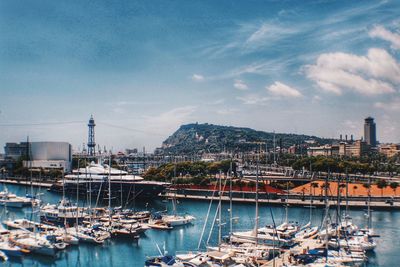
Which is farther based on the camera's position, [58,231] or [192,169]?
[192,169]

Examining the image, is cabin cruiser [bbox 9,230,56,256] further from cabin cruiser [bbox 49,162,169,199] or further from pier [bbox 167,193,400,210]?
cabin cruiser [bbox 49,162,169,199]

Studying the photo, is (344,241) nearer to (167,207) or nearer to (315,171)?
(167,207)

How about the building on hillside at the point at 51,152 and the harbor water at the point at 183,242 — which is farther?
the building on hillside at the point at 51,152

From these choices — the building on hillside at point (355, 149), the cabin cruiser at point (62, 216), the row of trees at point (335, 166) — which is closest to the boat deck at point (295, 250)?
the cabin cruiser at point (62, 216)

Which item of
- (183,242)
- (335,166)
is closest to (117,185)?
(183,242)

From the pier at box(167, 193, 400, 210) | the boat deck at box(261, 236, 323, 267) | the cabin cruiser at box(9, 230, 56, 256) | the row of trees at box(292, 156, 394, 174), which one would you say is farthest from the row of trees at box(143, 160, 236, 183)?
the boat deck at box(261, 236, 323, 267)

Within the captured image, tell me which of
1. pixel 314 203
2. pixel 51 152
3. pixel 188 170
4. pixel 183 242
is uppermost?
pixel 51 152

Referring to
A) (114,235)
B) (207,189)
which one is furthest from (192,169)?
(114,235)

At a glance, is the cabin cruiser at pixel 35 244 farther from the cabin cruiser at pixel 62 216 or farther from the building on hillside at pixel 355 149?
the building on hillside at pixel 355 149

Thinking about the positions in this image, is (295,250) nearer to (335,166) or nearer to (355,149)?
(335,166)

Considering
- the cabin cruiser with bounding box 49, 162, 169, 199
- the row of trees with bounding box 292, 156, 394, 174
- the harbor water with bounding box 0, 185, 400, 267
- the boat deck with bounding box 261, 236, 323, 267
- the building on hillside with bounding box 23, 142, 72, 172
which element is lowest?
the harbor water with bounding box 0, 185, 400, 267

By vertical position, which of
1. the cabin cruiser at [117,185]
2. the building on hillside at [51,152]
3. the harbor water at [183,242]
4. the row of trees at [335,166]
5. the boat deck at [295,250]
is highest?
the building on hillside at [51,152]
